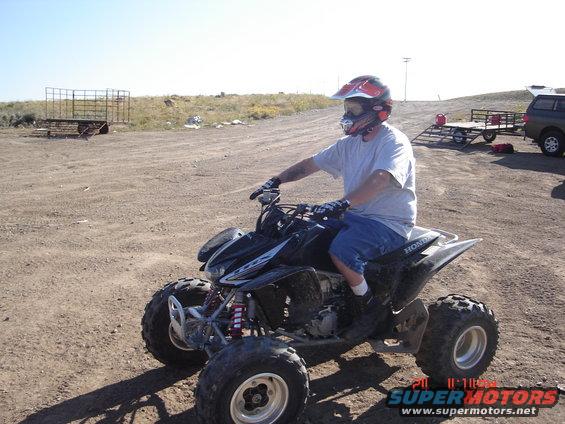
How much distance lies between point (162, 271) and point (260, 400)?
3.58 metres

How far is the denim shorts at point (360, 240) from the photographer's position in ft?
12.9

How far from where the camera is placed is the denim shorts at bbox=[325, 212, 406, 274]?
12.9 ft

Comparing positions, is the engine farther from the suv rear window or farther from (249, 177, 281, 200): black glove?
the suv rear window

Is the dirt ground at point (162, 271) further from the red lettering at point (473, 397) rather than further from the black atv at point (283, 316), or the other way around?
the black atv at point (283, 316)

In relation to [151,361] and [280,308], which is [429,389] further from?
[151,361]

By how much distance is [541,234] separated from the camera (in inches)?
343

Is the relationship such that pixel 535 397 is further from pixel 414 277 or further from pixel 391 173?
pixel 391 173

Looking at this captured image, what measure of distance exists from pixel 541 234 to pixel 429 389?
17.2 feet

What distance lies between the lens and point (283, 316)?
405 centimetres

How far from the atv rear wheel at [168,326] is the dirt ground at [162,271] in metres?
0.17

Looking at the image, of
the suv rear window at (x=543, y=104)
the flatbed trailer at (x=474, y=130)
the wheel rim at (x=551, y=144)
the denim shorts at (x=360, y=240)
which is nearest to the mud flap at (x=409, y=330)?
the denim shorts at (x=360, y=240)

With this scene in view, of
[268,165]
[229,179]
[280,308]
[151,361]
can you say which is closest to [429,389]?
[280,308]

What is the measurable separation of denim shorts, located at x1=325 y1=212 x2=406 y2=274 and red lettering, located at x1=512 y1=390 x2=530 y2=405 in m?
1.44

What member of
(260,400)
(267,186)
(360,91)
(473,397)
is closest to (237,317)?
(260,400)
